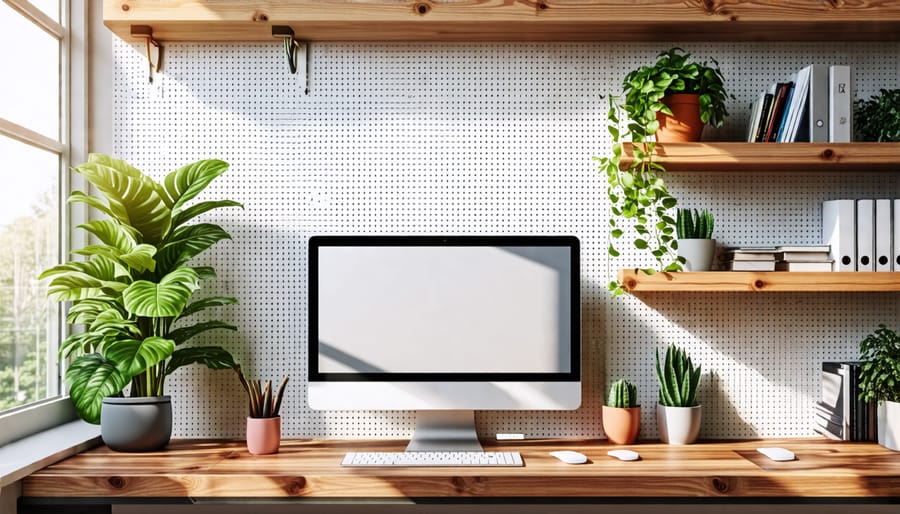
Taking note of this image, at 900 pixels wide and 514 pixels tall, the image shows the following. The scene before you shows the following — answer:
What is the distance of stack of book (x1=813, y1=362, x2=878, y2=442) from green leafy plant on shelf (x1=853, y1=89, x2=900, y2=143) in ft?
2.24

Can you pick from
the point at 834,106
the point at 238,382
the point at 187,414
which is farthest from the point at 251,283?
the point at 834,106

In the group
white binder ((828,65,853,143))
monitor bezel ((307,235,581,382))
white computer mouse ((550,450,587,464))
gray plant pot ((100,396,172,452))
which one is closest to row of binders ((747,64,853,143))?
white binder ((828,65,853,143))

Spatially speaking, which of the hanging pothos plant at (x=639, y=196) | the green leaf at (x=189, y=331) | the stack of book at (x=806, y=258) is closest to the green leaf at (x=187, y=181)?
the green leaf at (x=189, y=331)

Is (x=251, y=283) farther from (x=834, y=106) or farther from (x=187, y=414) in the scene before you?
(x=834, y=106)

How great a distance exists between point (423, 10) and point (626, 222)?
2.93 ft

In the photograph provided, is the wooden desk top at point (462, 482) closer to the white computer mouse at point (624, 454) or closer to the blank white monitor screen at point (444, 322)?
the white computer mouse at point (624, 454)

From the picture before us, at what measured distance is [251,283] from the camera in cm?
231

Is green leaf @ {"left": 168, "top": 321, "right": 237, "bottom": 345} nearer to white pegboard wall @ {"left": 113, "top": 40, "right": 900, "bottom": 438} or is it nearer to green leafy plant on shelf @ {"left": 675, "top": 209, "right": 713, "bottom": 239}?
white pegboard wall @ {"left": 113, "top": 40, "right": 900, "bottom": 438}

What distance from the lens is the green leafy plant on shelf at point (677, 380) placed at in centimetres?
217

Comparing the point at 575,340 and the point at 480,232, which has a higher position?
the point at 480,232

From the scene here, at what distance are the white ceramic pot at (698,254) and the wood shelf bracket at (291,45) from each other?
A: 1.27 metres

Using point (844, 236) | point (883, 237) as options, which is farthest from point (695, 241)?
point (883, 237)

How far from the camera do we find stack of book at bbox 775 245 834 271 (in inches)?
84.8

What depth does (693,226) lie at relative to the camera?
7.22 ft
